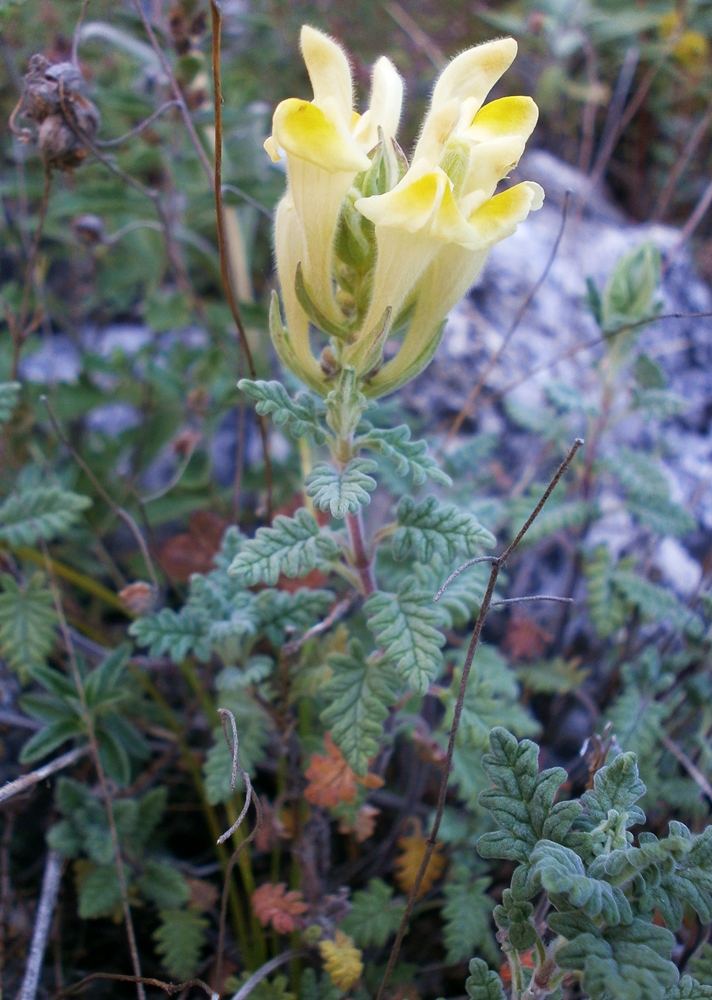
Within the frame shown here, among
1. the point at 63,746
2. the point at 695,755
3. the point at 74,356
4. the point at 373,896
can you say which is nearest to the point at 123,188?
the point at 74,356

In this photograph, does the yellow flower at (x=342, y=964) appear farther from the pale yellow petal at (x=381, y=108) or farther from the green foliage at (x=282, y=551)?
the pale yellow petal at (x=381, y=108)

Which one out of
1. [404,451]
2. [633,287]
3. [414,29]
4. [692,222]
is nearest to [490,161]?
[404,451]

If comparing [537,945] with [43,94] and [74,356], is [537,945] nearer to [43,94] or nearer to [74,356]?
[43,94]

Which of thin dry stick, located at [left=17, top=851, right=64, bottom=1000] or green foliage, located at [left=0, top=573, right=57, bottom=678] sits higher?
green foliage, located at [left=0, top=573, right=57, bottom=678]

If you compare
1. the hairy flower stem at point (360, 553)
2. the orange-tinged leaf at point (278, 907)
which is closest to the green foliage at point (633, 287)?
the hairy flower stem at point (360, 553)

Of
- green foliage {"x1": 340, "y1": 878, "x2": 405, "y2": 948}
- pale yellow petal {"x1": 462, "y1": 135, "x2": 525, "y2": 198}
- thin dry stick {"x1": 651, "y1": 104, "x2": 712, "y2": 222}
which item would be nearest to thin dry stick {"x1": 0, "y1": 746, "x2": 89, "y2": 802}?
green foliage {"x1": 340, "y1": 878, "x2": 405, "y2": 948}

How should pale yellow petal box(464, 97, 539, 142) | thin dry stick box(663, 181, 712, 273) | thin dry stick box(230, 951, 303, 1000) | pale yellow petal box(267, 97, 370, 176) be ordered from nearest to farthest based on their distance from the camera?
pale yellow petal box(267, 97, 370, 176) → pale yellow petal box(464, 97, 539, 142) → thin dry stick box(230, 951, 303, 1000) → thin dry stick box(663, 181, 712, 273)

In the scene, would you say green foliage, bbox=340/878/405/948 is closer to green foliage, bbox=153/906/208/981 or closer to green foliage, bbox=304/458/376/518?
green foliage, bbox=153/906/208/981
